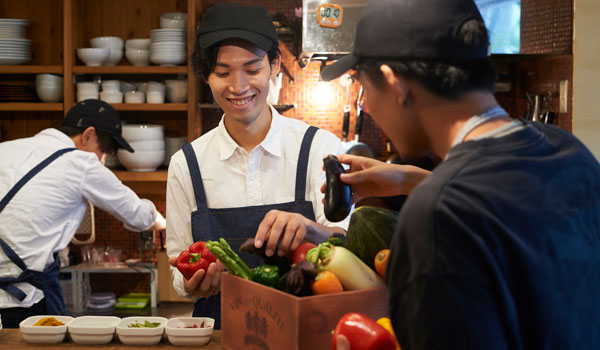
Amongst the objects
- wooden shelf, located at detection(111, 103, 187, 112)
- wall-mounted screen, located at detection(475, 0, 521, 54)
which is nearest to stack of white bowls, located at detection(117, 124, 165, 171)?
wooden shelf, located at detection(111, 103, 187, 112)

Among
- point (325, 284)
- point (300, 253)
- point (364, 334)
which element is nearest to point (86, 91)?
point (300, 253)

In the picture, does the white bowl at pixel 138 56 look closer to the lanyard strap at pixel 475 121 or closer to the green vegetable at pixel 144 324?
the green vegetable at pixel 144 324

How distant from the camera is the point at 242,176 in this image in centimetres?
234

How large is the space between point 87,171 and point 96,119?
40cm

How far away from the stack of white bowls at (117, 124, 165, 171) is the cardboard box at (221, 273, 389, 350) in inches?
105

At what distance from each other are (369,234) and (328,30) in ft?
8.29

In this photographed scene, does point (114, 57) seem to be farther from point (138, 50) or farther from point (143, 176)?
point (143, 176)

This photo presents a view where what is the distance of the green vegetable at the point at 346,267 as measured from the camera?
58.1 inches

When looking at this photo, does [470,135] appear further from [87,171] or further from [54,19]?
[54,19]

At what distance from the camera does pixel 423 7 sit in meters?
1.08

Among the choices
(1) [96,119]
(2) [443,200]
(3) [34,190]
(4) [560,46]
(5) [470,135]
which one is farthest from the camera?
(4) [560,46]

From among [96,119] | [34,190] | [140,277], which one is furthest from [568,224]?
[140,277]

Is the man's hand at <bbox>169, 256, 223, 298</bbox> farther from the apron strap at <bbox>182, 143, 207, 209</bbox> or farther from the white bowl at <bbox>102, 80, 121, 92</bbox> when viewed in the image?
the white bowl at <bbox>102, 80, 121, 92</bbox>

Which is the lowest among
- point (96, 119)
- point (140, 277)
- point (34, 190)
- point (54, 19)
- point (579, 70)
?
point (140, 277)
